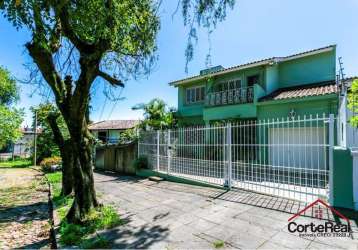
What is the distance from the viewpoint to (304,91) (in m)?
14.0

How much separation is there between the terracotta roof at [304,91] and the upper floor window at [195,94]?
6.22 meters

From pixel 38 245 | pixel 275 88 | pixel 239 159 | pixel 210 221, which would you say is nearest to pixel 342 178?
pixel 210 221

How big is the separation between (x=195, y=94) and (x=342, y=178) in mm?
16185

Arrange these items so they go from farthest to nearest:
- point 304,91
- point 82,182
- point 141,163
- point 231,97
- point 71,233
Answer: point 231,97
point 304,91
point 141,163
point 82,182
point 71,233

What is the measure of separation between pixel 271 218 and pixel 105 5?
6.02 metres

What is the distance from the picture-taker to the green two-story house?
43.1ft

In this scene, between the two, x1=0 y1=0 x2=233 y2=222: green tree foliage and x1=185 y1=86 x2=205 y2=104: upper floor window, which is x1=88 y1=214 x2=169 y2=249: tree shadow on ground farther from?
x1=185 y1=86 x2=205 y2=104: upper floor window

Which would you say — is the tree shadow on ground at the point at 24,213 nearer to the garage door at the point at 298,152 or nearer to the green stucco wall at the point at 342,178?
the garage door at the point at 298,152

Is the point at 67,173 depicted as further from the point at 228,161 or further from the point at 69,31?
the point at 228,161

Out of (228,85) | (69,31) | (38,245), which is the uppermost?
(228,85)

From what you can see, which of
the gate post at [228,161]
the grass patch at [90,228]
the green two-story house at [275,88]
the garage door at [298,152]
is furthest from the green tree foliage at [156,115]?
the grass patch at [90,228]

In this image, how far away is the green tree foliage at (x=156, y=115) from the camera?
19.2 meters

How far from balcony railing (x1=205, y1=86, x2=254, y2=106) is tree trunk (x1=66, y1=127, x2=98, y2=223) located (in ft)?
39.1

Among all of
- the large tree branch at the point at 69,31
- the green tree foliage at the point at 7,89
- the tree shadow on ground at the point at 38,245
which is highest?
the green tree foliage at the point at 7,89
